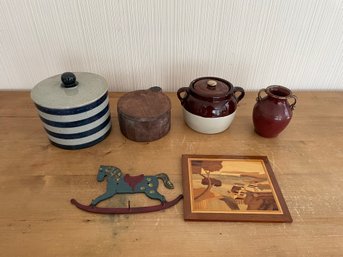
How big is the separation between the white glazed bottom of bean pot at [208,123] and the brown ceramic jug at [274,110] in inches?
2.4

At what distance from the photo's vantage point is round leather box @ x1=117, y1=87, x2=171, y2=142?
562 mm

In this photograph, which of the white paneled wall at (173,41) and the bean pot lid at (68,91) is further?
the white paneled wall at (173,41)

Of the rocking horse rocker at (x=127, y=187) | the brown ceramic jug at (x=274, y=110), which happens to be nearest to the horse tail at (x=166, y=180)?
the rocking horse rocker at (x=127, y=187)

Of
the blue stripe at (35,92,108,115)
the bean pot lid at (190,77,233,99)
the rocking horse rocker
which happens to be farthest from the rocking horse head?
the bean pot lid at (190,77,233,99)

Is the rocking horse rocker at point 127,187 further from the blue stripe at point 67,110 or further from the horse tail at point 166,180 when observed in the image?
the blue stripe at point 67,110

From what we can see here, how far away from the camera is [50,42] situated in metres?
0.69

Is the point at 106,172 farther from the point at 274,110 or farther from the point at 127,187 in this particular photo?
the point at 274,110

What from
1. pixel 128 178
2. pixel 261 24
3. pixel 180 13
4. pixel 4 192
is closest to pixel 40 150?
pixel 4 192

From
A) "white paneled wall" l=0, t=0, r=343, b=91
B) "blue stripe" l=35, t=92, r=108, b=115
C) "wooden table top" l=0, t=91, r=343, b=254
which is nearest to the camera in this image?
"wooden table top" l=0, t=91, r=343, b=254

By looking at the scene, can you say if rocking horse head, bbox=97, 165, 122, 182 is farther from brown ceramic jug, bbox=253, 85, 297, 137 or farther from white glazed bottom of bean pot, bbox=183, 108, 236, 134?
brown ceramic jug, bbox=253, 85, 297, 137

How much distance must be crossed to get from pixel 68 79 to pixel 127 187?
0.25m

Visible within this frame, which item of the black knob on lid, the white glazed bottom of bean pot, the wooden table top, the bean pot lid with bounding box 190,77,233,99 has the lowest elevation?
the wooden table top

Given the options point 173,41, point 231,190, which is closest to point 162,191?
point 231,190

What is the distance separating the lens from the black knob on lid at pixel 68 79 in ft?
1.76
